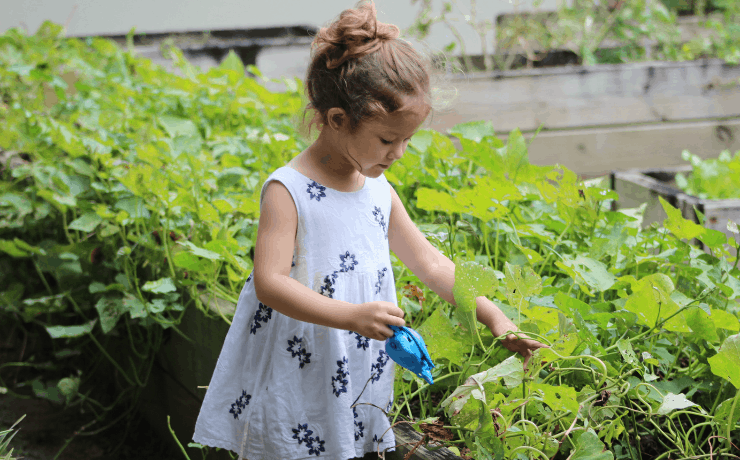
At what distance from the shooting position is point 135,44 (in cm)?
383

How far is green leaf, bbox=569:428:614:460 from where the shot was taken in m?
0.69

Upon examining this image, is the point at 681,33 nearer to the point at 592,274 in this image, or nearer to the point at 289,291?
the point at 592,274

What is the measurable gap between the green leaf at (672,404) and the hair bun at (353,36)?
0.58 meters

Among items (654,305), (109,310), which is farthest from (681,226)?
(109,310)

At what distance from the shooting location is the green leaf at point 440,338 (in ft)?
2.74

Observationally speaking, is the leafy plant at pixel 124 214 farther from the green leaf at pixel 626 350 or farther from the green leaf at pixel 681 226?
the green leaf at pixel 681 226

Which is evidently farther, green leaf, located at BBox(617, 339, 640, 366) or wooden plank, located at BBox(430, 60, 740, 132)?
wooden plank, located at BBox(430, 60, 740, 132)

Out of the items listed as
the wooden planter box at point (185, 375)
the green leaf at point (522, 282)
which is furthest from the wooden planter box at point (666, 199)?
the wooden planter box at point (185, 375)

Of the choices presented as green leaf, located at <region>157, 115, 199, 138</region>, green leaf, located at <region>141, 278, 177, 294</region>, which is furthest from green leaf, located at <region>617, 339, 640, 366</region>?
green leaf, located at <region>157, 115, 199, 138</region>

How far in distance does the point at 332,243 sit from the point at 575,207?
0.56m

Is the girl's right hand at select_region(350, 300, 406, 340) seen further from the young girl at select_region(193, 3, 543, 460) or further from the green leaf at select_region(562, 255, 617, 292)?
the green leaf at select_region(562, 255, 617, 292)

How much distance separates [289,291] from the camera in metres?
0.76

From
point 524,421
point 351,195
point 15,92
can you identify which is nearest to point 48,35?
point 15,92

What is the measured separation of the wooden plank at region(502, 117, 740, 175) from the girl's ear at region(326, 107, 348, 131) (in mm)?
2155
